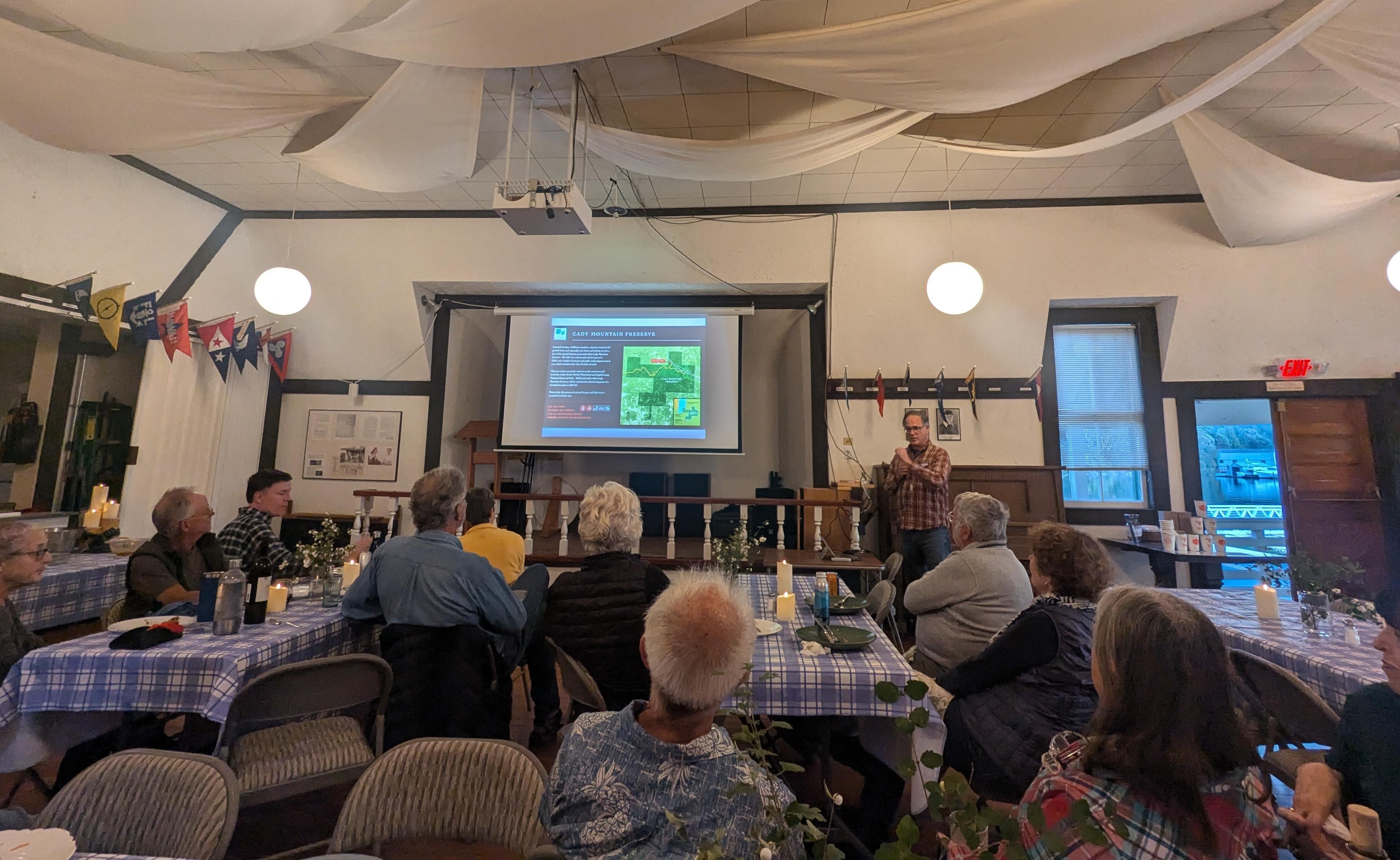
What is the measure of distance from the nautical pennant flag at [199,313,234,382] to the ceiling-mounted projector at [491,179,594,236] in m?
3.35

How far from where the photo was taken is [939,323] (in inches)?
208

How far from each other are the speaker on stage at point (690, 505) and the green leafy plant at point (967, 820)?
18.5ft

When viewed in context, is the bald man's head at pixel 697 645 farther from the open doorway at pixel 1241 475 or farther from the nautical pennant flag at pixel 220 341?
the open doorway at pixel 1241 475

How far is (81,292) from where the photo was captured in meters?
4.07

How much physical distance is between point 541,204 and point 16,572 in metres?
2.69

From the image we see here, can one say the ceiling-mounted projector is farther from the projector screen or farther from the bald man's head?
the bald man's head

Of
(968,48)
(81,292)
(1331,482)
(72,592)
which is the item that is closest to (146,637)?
(72,592)

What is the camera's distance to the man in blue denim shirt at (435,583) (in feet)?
6.60

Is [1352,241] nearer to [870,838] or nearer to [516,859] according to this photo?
[870,838]

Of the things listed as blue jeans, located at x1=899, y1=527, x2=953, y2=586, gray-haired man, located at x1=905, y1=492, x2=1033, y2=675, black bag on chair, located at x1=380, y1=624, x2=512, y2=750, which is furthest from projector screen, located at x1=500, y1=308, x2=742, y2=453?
black bag on chair, located at x1=380, y1=624, x2=512, y2=750

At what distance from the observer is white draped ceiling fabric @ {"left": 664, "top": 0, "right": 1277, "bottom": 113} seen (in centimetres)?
245

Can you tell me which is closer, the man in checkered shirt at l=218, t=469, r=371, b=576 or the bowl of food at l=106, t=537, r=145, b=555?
the man in checkered shirt at l=218, t=469, r=371, b=576

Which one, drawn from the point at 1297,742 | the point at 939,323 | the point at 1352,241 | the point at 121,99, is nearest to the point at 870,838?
the point at 1297,742

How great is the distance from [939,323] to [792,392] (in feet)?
5.97
